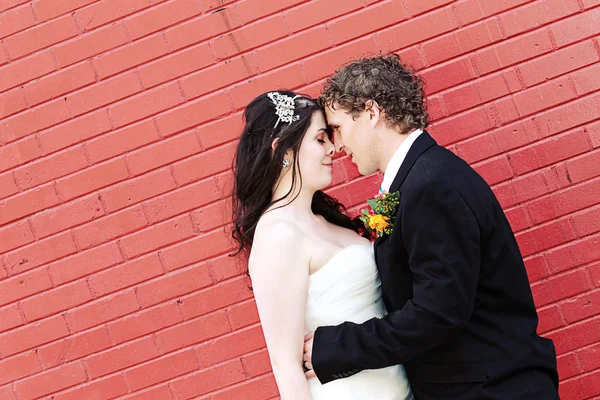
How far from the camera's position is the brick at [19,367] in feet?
12.6

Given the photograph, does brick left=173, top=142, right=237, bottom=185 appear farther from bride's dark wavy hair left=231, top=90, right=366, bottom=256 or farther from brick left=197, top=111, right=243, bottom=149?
bride's dark wavy hair left=231, top=90, right=366, bottom=256

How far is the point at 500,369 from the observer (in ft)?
8.23

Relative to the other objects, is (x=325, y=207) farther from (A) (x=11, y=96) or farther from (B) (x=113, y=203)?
(A) (x=11, y=96)

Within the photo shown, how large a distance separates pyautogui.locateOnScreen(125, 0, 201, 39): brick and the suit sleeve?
1788mm

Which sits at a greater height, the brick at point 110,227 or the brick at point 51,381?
the brick at point 110,227

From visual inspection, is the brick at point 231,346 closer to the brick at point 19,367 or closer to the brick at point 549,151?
the brick at point 19,367

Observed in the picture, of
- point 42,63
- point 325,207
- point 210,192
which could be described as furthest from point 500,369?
point 42,63

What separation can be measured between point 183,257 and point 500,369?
72.0 inches

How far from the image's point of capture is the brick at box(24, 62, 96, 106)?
12.2 ft

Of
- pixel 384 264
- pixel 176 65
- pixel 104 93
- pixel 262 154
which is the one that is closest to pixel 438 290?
pixel 384 264

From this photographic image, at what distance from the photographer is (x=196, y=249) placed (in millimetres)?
3717

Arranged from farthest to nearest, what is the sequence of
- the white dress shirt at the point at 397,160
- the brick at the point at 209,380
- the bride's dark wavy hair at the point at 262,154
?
1. the brick at the point at 209,380
2. the bride's dark wavy hair at the point at 262,154
3. the white dress shirt at the point at 397,160

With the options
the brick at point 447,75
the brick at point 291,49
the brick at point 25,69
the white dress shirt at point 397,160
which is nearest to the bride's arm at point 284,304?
the white dress shirt at point 397,160

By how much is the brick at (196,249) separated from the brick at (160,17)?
112cm
